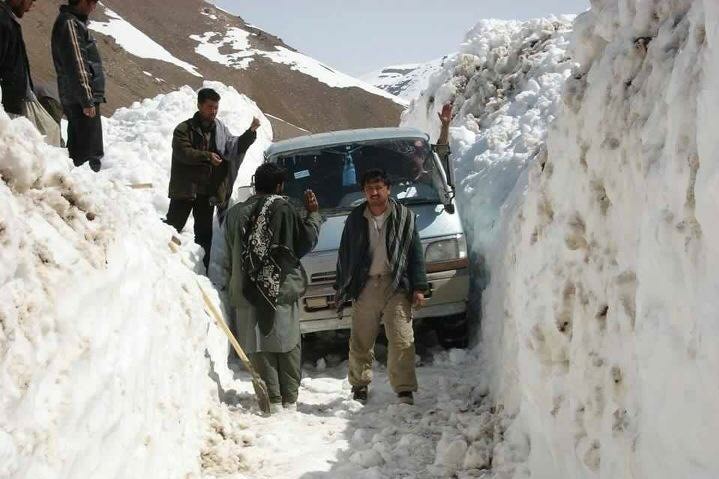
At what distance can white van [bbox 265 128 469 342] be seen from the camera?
22.0 ft

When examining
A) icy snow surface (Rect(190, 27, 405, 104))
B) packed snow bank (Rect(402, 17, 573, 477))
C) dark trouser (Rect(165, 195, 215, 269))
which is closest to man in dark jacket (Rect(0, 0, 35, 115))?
dark trouser (Rect(165, 195, 215, 269))

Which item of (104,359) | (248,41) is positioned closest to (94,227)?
(104,359)

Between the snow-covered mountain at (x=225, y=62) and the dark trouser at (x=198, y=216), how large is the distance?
28.6m

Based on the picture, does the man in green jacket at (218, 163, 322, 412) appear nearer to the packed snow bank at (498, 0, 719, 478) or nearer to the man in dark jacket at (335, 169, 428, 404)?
the man in dark jacket at (335, 169, 428, 404)

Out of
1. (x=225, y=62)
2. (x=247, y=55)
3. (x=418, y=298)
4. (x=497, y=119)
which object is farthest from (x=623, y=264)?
(x=247, y=55)

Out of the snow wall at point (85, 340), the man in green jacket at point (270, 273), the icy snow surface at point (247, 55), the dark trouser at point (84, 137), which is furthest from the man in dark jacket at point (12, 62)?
the icy snow surface at point (247, 55)

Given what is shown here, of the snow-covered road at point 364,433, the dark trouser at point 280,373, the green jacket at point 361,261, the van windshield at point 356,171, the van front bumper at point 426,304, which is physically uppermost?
the van windshield at point 356,171

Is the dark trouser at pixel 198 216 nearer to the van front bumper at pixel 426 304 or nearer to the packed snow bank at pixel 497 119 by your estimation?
the van front bumper at pixel 426 304

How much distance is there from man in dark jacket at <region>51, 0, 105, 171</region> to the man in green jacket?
1654 millimetres

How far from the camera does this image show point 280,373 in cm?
598

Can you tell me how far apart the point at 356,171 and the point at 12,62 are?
3222mm

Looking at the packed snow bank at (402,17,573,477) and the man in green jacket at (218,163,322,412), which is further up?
the packed snow bank at (402,17,573,477)

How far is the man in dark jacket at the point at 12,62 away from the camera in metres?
5.24

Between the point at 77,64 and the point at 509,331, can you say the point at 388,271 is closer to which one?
the point at 509,331
